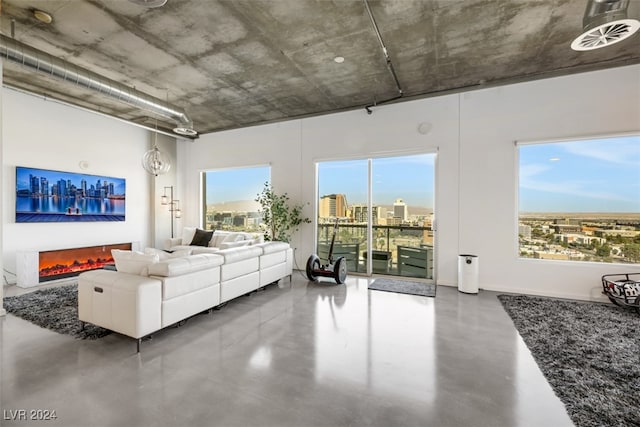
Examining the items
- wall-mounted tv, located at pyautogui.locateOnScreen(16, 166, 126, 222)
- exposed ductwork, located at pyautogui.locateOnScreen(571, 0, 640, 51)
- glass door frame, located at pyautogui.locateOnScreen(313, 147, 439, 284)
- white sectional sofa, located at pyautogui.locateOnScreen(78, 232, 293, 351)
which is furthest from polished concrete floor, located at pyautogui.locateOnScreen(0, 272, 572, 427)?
exposed ductwork, located at pyautogui.locateOnScreen(571, 0, 640, 51)

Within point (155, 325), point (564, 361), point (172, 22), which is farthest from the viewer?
point (172, 22)

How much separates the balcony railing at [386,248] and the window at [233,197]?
2.04m

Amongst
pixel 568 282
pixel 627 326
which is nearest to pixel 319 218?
pixel 568 282

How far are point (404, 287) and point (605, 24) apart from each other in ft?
13.2

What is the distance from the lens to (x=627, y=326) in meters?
3.29

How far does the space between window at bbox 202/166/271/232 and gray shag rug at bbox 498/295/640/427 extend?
5675 mm

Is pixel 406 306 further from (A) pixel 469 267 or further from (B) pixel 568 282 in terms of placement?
(B) pixel 568 282

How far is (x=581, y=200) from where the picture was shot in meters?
4.46

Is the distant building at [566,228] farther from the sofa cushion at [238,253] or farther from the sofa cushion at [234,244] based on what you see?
the sofa cushion at [234,244]

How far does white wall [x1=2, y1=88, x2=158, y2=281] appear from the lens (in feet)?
16.0

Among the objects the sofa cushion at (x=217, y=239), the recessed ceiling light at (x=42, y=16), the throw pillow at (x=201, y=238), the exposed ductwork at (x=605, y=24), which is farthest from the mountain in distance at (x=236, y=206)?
the exposed ductwork at (x=605, y=24)

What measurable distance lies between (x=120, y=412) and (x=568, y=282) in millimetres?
5870

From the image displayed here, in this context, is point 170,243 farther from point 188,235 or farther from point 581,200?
point 581,200

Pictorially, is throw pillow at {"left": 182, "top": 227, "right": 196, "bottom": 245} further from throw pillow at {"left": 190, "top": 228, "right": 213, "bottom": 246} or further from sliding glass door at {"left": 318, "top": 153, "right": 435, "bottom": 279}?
sliding glass door at {"left": 318, "top": 153, "right": 435, "bottom": 279}
